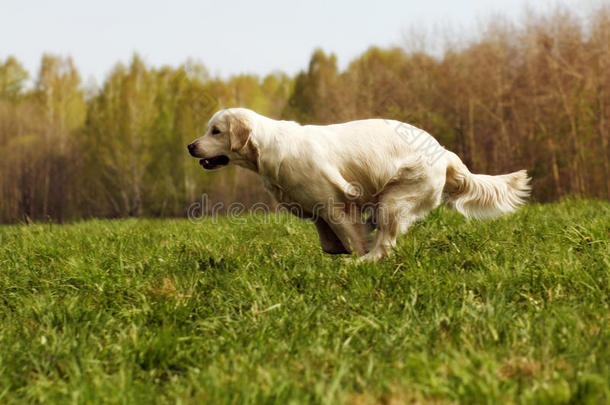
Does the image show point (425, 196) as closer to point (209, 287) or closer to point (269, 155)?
point (269, 155)

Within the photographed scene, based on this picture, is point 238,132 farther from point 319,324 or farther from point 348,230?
point 319,324

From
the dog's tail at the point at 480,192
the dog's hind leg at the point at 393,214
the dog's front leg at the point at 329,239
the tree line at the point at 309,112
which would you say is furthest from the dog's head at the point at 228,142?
the tree line at the point at 309,112

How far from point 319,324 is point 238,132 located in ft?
6.93

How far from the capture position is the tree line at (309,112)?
18094mm

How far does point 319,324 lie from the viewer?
9.27 ft

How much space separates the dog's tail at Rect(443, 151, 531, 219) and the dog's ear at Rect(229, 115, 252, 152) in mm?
1779

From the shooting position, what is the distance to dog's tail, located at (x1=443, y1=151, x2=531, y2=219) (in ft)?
15.7

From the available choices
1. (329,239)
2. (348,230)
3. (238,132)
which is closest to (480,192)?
(348,230)

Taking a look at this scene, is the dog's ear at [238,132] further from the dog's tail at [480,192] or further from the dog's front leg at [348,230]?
the dog's tail at [480,192]

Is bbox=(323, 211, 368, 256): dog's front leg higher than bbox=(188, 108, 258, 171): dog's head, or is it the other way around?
bbox=(188, 108, 258, 171): dog's head

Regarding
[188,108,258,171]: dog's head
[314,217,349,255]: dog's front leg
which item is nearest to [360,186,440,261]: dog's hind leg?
[314,217,349,255]: dog's front leg

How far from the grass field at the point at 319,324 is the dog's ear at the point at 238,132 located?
0.91 meters

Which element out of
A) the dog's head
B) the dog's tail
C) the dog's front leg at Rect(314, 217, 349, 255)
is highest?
the dog's head

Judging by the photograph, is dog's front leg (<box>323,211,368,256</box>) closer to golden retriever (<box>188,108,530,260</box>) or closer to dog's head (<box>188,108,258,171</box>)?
golden retriever (<box>188,108,530,260</box>)
